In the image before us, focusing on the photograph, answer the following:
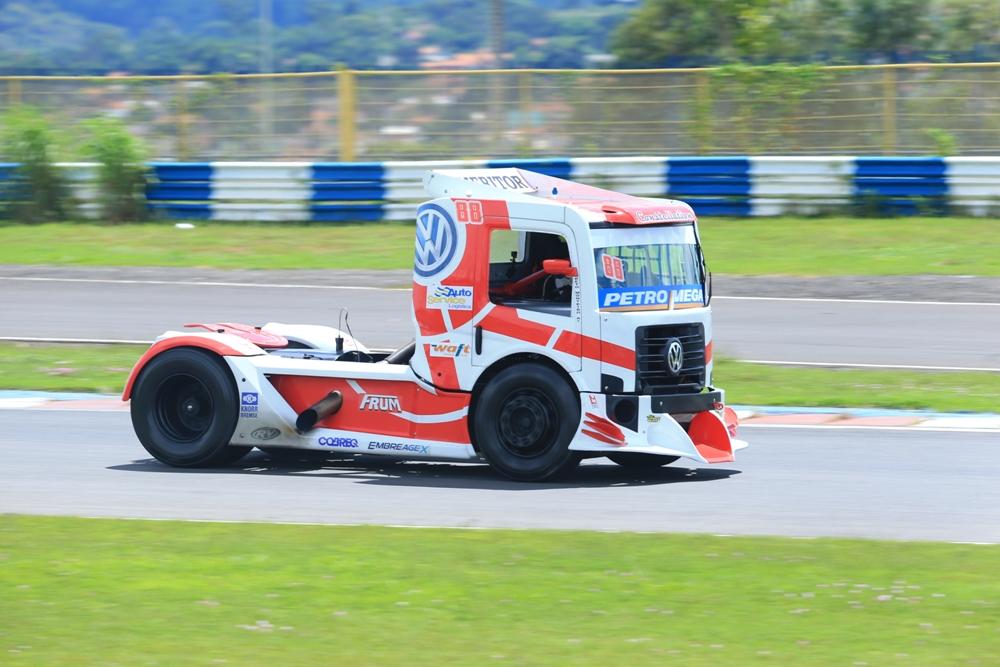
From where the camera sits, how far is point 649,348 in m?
10.6

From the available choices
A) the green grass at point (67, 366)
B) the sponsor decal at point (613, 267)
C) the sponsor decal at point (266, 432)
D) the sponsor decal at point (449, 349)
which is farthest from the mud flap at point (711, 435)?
the green grass at point (67, 366)

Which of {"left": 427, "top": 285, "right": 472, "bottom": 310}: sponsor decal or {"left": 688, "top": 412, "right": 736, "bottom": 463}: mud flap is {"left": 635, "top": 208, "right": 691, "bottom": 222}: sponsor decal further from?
{"left": 688, "top": 412, "right": 736, "bottom": 463}: mud flap

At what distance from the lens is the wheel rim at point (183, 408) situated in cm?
1158

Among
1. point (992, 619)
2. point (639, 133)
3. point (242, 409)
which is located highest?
point (639, 133)

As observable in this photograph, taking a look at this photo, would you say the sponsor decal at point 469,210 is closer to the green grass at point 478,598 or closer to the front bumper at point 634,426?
the front bumper at point 634,426

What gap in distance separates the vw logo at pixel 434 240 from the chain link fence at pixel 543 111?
1630 cm

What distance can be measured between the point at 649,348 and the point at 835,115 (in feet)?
56.5

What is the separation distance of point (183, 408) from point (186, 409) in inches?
1.0

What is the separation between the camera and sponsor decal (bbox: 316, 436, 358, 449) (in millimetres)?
11336

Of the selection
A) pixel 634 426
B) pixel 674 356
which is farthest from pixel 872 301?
pixel 634 426

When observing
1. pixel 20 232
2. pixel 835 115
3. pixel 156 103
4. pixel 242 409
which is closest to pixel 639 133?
pixel 835 115

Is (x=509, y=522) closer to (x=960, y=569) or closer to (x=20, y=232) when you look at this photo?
(x=960, y=569)

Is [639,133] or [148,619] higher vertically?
[639,133]

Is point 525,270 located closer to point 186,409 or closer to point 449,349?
point 449,349
